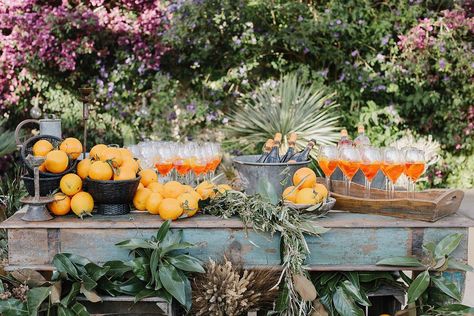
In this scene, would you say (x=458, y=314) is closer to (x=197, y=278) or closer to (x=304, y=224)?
(x=304, y=224)

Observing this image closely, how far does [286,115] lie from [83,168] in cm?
373

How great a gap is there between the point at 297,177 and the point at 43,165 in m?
0.98

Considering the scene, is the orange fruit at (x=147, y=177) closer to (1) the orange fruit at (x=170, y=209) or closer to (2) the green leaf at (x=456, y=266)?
(1) the orange fruit at (x=170, y=209)

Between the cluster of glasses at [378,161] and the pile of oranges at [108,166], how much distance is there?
0.81m

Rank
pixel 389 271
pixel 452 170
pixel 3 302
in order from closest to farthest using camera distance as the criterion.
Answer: pixel 3 302, pixel 389 271, pixel 452 170

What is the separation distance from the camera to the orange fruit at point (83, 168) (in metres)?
2.38

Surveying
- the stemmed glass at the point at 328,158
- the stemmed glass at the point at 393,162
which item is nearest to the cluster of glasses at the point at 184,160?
the stemmed glass at the point at 328,158

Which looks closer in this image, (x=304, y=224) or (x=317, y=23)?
(x=304, y=224)

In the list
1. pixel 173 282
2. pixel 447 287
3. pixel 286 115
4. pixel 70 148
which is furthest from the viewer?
pixel 286 115

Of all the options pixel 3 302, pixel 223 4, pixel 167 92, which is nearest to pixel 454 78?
pixel 223 4

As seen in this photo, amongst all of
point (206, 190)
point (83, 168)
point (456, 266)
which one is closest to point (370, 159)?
point (456, 266)

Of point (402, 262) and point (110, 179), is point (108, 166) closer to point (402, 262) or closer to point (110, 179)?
point (110, 179)

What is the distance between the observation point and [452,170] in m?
6.73

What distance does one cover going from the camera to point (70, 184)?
234cm
